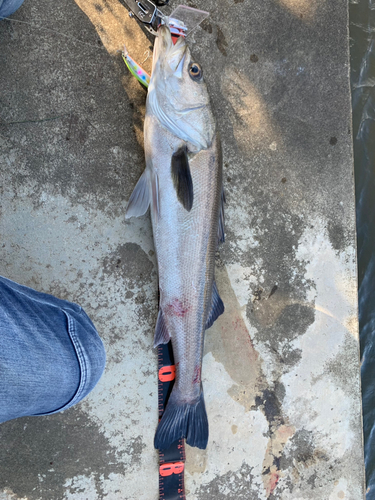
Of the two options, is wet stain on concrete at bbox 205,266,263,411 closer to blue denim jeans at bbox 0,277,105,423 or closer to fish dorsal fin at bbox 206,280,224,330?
fish dorsal fin at bbox 206,280,224,330

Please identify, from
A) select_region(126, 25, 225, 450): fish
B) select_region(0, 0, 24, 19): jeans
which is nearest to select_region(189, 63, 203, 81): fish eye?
select_region(126, 25, 225, 450): fish

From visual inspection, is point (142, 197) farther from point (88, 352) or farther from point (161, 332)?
point (88, 352)

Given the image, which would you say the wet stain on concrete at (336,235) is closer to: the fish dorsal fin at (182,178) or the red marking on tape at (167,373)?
the fish dorsal fin at (182,178)

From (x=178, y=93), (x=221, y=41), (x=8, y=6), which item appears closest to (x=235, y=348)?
(x=178, y=93)

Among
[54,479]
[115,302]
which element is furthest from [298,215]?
[54,479]

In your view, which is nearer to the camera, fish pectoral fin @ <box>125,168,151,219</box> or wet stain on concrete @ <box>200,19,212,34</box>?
fish pectoral fin @ <box>125,168,151,219</box>

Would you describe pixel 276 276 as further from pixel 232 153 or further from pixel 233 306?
pixel 232 153

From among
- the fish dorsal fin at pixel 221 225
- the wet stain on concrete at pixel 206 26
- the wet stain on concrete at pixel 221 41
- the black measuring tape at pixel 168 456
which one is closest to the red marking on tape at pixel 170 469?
the black measuring tape at pixel 168 456
